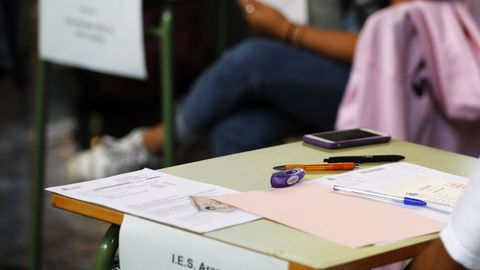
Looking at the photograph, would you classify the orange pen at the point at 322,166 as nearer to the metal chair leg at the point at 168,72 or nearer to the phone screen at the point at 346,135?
the phone screen at the point at 346,135

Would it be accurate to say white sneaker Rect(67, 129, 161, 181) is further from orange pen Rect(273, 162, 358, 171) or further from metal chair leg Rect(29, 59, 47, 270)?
orange pen Rect(273, 162, 358, 171)

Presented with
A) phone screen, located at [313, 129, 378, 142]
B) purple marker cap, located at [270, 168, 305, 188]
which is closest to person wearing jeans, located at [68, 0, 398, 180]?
phone screen, located at [313, 129, 378, 142]

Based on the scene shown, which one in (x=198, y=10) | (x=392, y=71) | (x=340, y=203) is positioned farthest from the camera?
(x=198, y=10)

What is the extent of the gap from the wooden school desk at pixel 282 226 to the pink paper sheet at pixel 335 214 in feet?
0.06

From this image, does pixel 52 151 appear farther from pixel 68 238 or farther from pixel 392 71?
pixel 392 71

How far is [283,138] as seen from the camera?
7.55 ft

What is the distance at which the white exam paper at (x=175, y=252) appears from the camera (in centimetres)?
93

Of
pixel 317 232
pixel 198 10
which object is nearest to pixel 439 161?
pixel 317 232

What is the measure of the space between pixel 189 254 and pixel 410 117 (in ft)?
3.87

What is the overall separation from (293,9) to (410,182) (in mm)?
1288

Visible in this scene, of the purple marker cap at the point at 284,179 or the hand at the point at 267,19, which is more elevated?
the hand at the point at 267,19

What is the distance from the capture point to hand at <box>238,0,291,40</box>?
2365 mm

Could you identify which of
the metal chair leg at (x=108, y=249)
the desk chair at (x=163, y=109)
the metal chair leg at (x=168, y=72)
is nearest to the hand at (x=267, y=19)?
the desk chair at (x=163, y=109)

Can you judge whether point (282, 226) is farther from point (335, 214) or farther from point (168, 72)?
point (168, 72)
